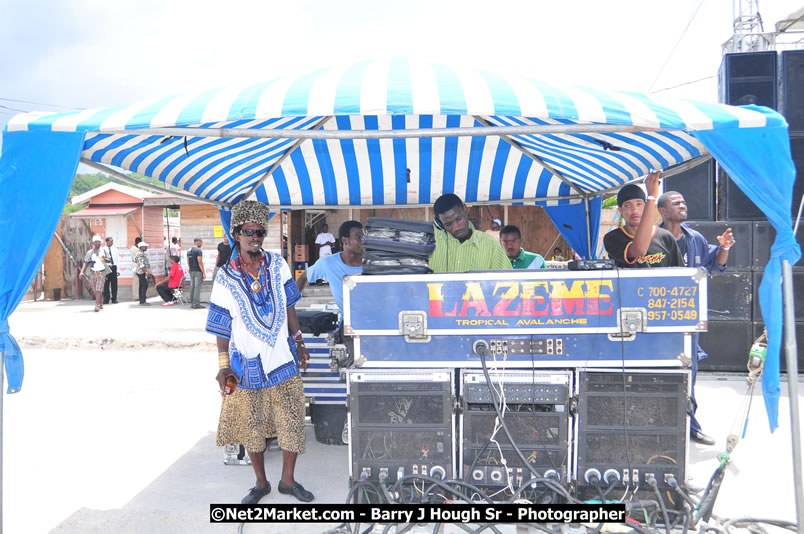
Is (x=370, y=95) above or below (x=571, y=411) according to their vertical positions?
above

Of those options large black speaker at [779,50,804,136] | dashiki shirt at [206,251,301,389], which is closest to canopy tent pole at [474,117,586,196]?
dashiki shirt at [206,251,301,389]

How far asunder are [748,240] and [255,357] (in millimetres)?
6158

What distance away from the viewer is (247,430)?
3.41m

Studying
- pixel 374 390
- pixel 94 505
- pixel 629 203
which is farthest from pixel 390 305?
pixel 94 505

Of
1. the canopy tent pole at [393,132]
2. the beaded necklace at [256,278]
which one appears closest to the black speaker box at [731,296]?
the canopy tent pole at [393,132]

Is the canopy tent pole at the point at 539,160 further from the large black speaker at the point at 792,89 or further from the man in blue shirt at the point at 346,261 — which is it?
the large black speaker at the point at 792,89

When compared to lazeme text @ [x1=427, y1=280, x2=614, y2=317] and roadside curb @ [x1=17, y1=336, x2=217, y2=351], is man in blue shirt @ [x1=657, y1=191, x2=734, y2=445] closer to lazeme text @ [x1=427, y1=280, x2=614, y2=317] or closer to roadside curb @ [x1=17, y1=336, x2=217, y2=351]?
lazeme text @ [x1=427, y1=280, x2=614, y2=317]

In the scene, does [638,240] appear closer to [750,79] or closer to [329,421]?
[329,421]

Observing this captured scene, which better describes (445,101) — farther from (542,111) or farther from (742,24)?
(742,24)

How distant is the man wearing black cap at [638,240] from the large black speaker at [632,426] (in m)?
0.84

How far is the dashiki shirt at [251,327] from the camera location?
3.40m

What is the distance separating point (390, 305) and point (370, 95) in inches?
46.5

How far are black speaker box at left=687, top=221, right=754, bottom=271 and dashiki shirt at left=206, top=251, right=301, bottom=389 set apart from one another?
5.37m

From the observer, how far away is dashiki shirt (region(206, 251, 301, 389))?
3404 mm
